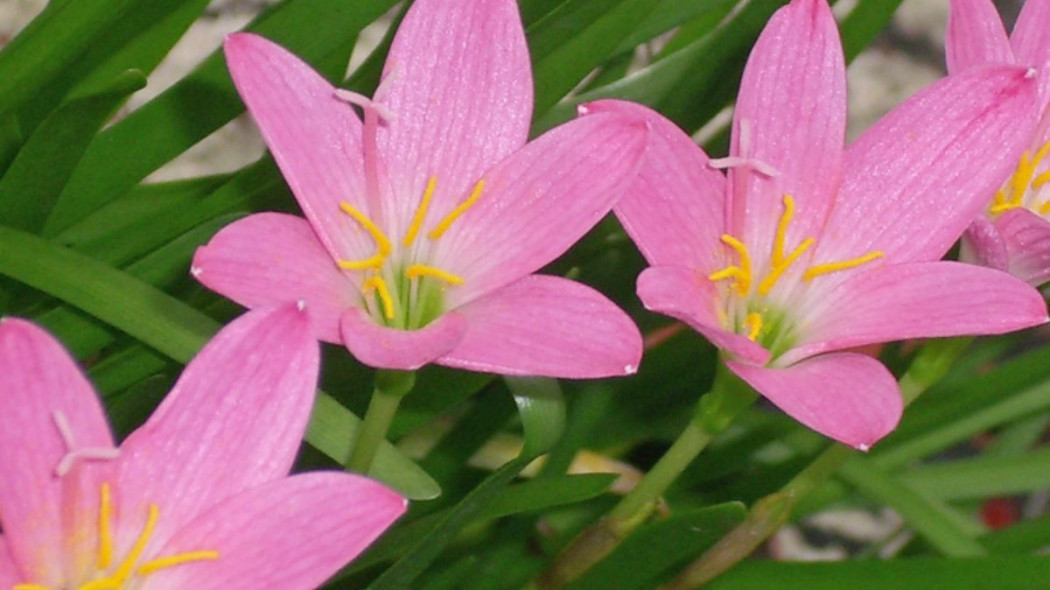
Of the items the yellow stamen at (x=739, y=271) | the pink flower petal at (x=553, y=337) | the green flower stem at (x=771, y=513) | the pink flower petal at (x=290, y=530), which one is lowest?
the green flower stem at (x=771, y=513)

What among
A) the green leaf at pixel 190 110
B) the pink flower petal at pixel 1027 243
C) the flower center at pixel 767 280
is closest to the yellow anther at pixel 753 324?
the flower center at pixel 767 280

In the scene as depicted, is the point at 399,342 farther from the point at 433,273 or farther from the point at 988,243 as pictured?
the point at 988,243

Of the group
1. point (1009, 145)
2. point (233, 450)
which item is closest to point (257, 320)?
point (233, 450)

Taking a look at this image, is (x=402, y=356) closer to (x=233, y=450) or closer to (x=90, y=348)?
(x=233, y=450)

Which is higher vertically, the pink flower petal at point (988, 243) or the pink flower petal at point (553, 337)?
the pink flower petal at point (553, 337)

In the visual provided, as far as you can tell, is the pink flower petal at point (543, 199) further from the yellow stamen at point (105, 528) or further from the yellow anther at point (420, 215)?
the yellow stamen at point (105, 528)
